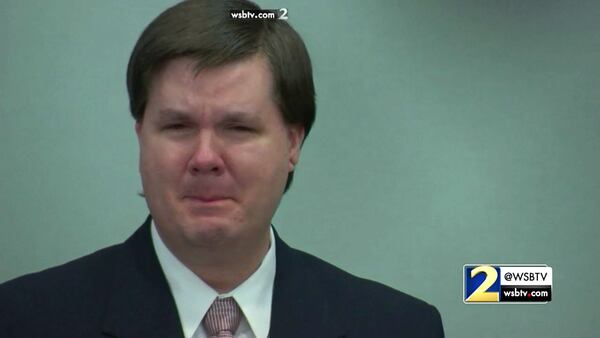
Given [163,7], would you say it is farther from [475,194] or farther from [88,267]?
[475,194]

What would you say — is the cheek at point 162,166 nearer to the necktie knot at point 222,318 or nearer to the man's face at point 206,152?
the man's face at point 206,152

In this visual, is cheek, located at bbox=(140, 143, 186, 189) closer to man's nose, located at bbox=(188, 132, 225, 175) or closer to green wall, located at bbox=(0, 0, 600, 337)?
man's nose, located at bbox=(188, 132, 225, 175)

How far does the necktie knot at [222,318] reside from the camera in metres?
1.43

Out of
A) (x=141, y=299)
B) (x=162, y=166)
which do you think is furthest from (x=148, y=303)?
(x=162, y=166)

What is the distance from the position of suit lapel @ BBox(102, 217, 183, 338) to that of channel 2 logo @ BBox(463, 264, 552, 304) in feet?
2.27

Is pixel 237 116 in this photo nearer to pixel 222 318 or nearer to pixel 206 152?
pixel 206 152

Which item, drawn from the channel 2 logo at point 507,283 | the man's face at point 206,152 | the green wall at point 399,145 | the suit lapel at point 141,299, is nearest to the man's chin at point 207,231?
the man's face at point 206,152

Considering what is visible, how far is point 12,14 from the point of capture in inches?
67.4

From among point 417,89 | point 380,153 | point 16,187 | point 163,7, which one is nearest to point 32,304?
point 16,187

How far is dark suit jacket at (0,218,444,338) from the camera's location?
1.42m

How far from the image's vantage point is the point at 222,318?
1.45 meters

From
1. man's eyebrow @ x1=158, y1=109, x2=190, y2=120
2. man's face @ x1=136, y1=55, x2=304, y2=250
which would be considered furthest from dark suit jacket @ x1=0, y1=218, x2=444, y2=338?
man's eyebrow @ x1=158, y1=109, x2=190, y2=120

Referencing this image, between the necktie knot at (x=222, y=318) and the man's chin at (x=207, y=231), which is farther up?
the man's chin at (x=207, y=231)

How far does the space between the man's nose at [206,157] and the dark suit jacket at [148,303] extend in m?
0.18
